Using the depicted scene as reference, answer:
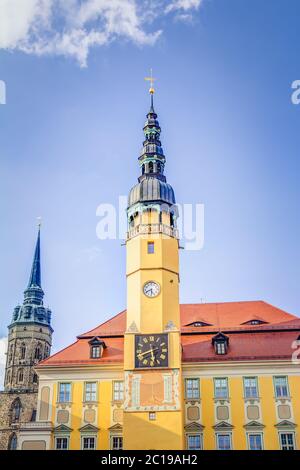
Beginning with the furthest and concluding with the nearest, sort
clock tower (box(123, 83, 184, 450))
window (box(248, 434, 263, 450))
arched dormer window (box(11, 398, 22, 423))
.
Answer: arched dormer window (box(11, 398, 22, 423)), window (box(248, 434, 263, 450)), clock tower (box(123, 83, 184, 450))

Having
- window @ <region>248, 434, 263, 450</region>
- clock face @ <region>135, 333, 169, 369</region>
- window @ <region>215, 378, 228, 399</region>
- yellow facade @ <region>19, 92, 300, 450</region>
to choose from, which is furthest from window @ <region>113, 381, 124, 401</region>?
window @ <region>248, 434, 263, 450</region>

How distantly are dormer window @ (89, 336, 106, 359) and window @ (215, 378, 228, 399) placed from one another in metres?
8.04

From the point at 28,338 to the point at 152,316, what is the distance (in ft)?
148

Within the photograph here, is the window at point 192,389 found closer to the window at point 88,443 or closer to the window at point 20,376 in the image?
the window at point 88,443

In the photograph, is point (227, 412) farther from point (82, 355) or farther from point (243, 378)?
point (82, 355)

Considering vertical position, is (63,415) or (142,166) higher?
(142,166)

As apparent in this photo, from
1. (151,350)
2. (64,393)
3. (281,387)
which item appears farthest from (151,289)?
(281,387)

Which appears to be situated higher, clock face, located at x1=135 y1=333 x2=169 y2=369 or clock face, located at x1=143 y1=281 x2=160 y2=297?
clock face, located at x1=143 y1=281 x2=160 y2=297

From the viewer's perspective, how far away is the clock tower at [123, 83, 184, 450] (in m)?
37.9

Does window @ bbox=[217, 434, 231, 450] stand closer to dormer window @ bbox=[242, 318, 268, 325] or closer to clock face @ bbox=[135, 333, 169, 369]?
clock face @ bbox=[135, 333, 169, 369]

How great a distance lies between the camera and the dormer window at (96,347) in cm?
4300
